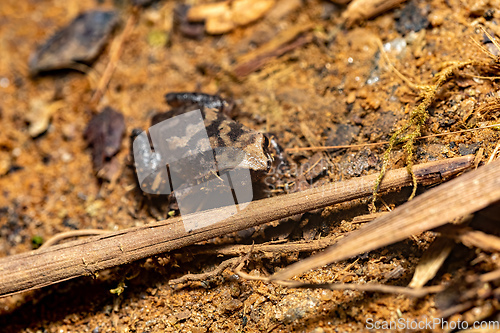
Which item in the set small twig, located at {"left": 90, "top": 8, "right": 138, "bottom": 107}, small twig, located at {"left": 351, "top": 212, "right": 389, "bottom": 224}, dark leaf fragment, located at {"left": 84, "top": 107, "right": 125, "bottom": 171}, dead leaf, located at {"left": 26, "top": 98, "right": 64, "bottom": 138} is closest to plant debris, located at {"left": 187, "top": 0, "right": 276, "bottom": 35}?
small twig, located at {"left": 90, "top": 8, "right": 138, "bottom": 107}

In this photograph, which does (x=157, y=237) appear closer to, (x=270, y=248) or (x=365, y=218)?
(x=270, y=248)

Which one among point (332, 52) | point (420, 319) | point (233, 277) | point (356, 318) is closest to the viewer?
point (420, 319)

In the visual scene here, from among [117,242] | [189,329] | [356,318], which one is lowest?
[189,329]

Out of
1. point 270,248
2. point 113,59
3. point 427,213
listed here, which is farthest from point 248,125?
point 113,59

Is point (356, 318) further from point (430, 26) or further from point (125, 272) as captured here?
point (430, 26)

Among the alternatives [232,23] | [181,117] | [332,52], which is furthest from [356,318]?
[232,23]

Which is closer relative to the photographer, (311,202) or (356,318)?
(356,318)

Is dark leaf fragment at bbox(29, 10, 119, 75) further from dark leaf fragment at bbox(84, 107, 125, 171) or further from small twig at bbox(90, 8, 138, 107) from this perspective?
dark leaf fragment at bbox(84, 107, 125, 171)
